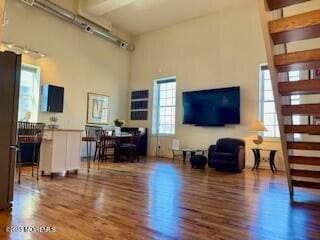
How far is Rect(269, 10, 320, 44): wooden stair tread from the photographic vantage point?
1.95 m

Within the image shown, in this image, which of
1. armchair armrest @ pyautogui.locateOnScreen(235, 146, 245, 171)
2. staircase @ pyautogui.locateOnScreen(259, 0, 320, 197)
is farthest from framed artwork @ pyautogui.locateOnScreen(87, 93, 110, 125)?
staircase @ pyautogui.locateOnScreen(259, 0, 320, 197)

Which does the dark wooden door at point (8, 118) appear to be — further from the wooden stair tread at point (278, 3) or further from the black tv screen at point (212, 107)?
the black tv screen at point (212, 107)

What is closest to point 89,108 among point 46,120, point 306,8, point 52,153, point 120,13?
point 46,120

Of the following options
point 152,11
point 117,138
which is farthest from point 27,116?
point 152,11

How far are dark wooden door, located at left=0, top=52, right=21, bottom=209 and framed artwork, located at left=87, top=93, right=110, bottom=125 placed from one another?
574 centimetres

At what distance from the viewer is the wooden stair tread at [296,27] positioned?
195cm

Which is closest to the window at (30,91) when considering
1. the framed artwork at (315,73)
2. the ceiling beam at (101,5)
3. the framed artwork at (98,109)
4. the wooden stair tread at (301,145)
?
the framed artwork at (98,109)

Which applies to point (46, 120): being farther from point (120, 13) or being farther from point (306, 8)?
point (306, 8)

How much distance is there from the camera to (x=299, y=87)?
245cm

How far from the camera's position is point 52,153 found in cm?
474

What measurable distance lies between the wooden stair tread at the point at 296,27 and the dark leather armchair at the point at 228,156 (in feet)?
14.0

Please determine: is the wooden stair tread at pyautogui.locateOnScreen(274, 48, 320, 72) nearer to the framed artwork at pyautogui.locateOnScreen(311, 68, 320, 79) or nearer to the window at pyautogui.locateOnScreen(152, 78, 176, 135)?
the framed artwork at pyautogui.locateOnScreen(311, 68, 320, 79)

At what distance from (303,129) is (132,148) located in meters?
5.41

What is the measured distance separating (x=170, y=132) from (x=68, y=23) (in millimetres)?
4656
